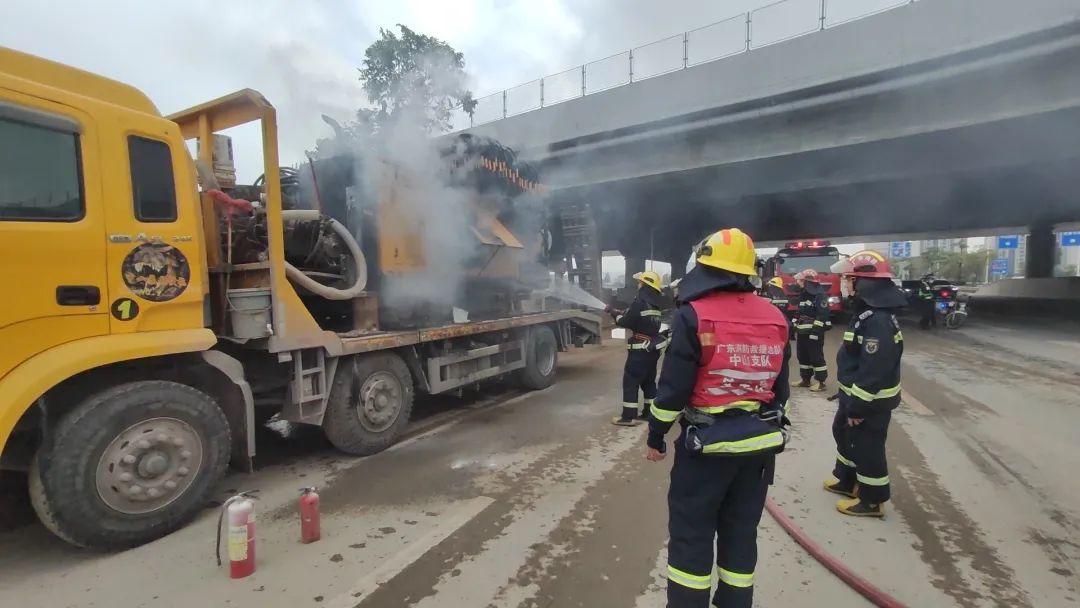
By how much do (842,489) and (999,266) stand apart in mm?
→ 75142

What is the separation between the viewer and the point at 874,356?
11.2 ft

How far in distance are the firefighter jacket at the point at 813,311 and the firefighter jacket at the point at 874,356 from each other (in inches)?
150

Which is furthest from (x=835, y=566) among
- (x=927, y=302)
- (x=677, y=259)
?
(x=677, y=259)

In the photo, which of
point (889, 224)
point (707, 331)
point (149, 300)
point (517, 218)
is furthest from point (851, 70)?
point (889, 224)

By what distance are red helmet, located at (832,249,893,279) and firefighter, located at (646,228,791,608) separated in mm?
1697

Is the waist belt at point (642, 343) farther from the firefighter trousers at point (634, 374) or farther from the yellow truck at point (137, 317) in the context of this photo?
the yellow truck at point (137, 317)

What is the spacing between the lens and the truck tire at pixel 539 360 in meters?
7.36

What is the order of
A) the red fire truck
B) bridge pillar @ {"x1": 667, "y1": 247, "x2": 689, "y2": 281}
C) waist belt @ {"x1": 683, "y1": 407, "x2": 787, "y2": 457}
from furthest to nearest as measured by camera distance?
bridge pillar @ {"x1": 667, "y1": 247, "x2": 689, "y2": 281} < the red fire truck < waist belt @ {"x1": 683, "y1": 407, "x2": 787, "y2": 457}

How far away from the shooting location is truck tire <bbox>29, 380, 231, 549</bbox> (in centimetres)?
289

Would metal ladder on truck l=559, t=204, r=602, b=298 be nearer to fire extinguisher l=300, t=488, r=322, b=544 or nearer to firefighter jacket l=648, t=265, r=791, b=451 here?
fire extinguisher l=300, t=488, r=322, b=544

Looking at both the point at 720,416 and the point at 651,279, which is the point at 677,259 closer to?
the point at 651,279

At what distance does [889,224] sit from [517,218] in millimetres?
25623

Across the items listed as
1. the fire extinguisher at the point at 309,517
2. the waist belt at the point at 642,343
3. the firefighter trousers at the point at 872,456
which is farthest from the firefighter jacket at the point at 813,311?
the fire extinguisher at the point at 309,517

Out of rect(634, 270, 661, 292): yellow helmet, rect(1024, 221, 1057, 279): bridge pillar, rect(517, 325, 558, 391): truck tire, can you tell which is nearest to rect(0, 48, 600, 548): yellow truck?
rect(634, 270, 661, 292): yellow helmet
